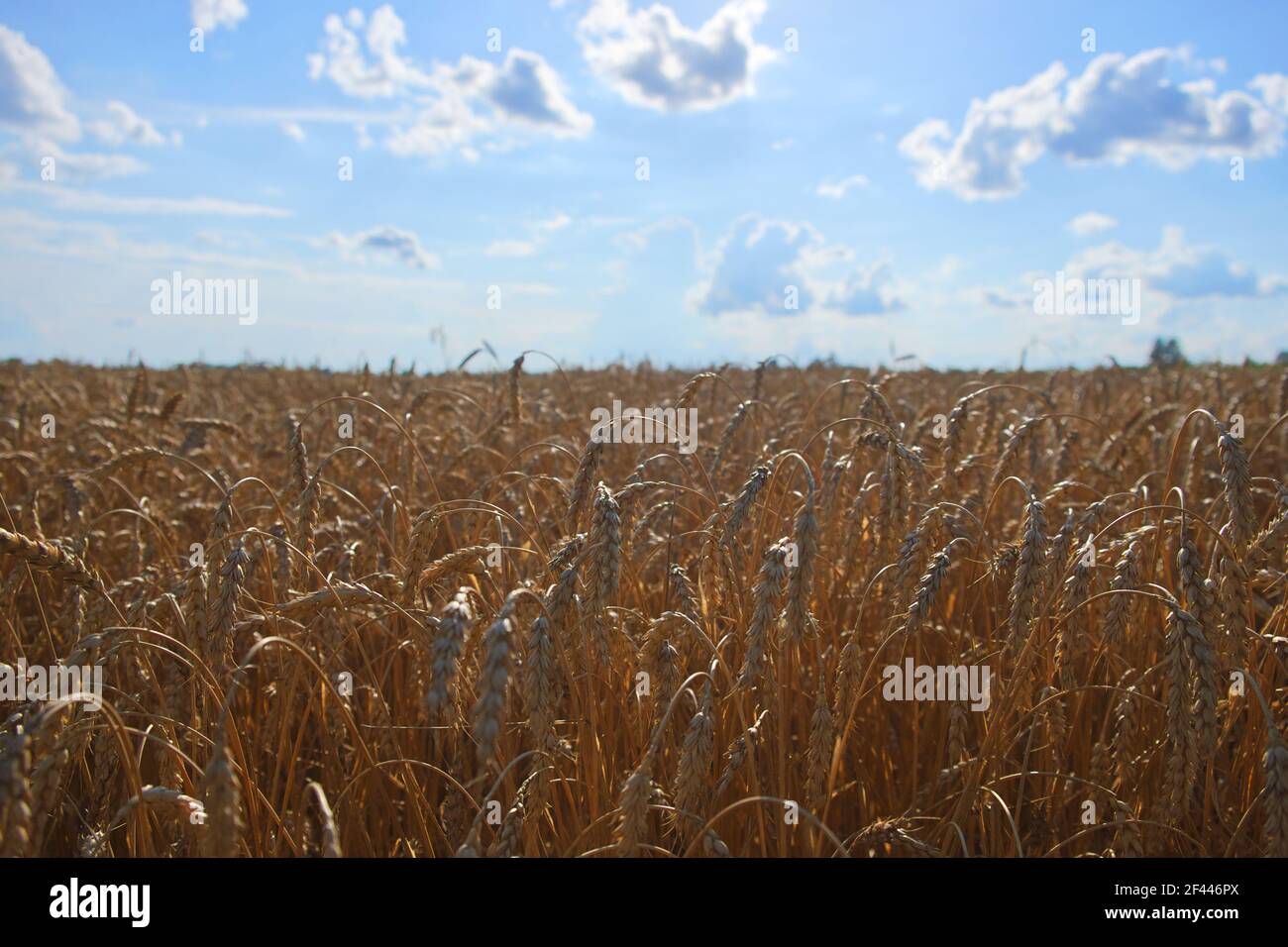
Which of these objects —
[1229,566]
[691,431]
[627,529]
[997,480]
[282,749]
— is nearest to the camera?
[1229,566]

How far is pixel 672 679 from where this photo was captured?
1993 mm

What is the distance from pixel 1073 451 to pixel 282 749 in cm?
398

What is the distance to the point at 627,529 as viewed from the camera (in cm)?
266

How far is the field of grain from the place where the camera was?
1.65 meters

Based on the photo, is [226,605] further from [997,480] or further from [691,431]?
[997,480]

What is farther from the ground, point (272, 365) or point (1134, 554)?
point (272, 365)

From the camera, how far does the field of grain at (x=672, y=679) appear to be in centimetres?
165

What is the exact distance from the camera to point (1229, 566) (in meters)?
1.95

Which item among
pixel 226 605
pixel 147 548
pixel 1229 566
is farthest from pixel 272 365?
pixel 1229 566
